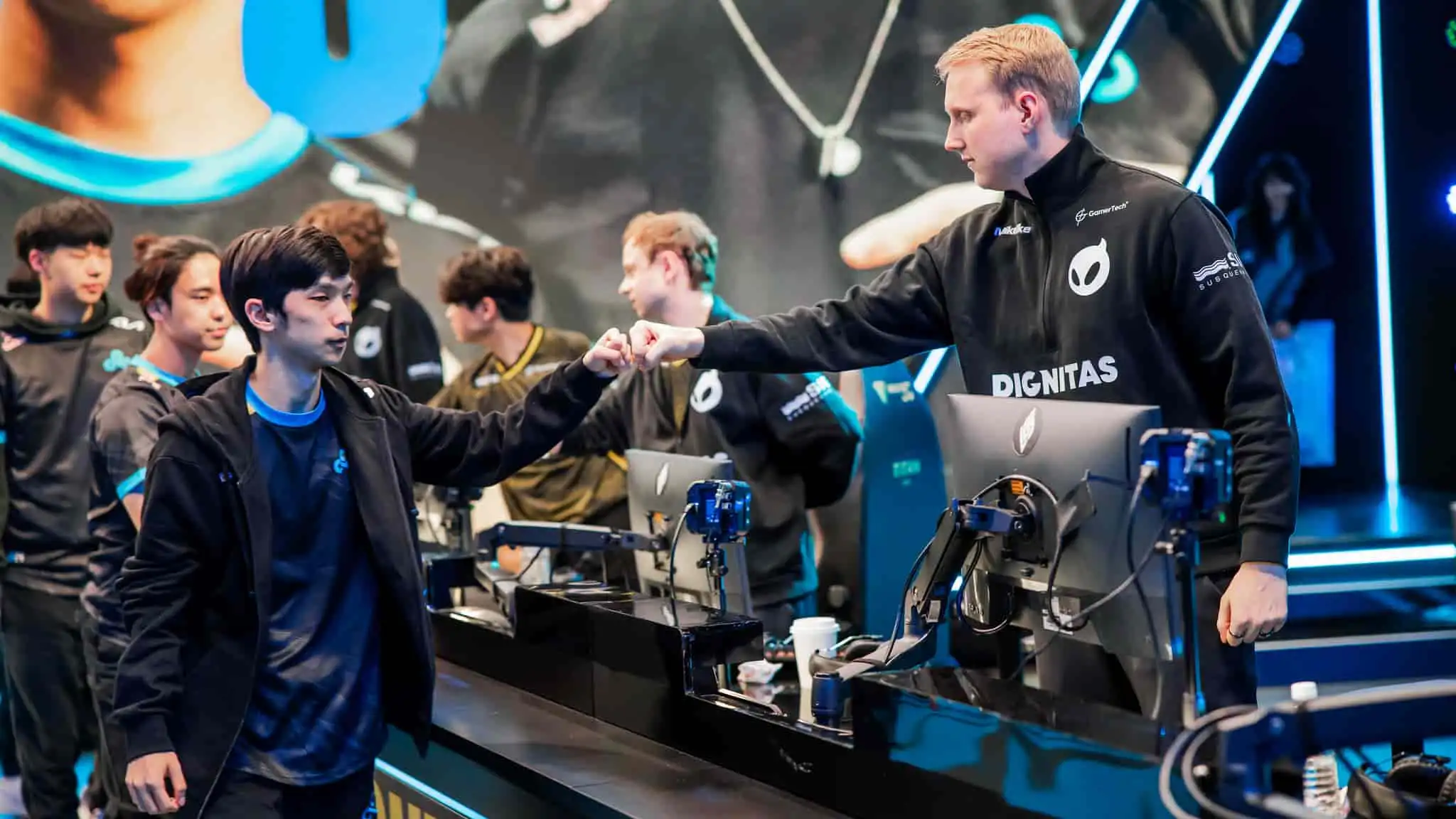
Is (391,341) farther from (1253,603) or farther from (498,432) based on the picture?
(1253,603)

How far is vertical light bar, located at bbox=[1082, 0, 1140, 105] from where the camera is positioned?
686cm

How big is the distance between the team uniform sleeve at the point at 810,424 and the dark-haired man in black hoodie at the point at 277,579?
140cm

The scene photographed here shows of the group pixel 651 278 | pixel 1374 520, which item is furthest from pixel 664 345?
pixel 1374 520

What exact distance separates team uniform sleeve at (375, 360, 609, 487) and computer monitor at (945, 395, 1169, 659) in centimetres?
74

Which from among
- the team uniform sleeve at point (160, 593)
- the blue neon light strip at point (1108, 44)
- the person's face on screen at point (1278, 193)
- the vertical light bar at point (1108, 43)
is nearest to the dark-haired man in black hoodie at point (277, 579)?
the team uniform sleeve at point (160, 593)

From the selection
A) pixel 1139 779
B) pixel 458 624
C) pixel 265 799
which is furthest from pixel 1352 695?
pixel 458 624

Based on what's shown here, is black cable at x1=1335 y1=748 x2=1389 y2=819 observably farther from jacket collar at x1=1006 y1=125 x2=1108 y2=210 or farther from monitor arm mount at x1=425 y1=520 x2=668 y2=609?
monitor arm mount at x1=425 y1=520 x2=668 y2=609

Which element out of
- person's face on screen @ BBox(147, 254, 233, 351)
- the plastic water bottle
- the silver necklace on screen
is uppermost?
the silver necklace on screen

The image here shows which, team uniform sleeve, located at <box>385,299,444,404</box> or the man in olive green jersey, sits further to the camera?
team uniform sleeve, located at <box>385,299,444,404</box>

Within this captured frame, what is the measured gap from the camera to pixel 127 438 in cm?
295

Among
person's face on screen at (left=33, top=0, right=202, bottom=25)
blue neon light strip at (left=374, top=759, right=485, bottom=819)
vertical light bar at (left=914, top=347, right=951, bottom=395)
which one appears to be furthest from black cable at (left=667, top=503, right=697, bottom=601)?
person's face on screen at (left=33, top=0, right=202, bottom=25)

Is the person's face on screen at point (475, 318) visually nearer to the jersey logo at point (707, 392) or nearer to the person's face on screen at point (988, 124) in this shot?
the jersey logo at point (707, 392)

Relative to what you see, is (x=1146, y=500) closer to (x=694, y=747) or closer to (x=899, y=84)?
(x=694, y=747)

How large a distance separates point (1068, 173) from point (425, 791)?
5.85 feet
